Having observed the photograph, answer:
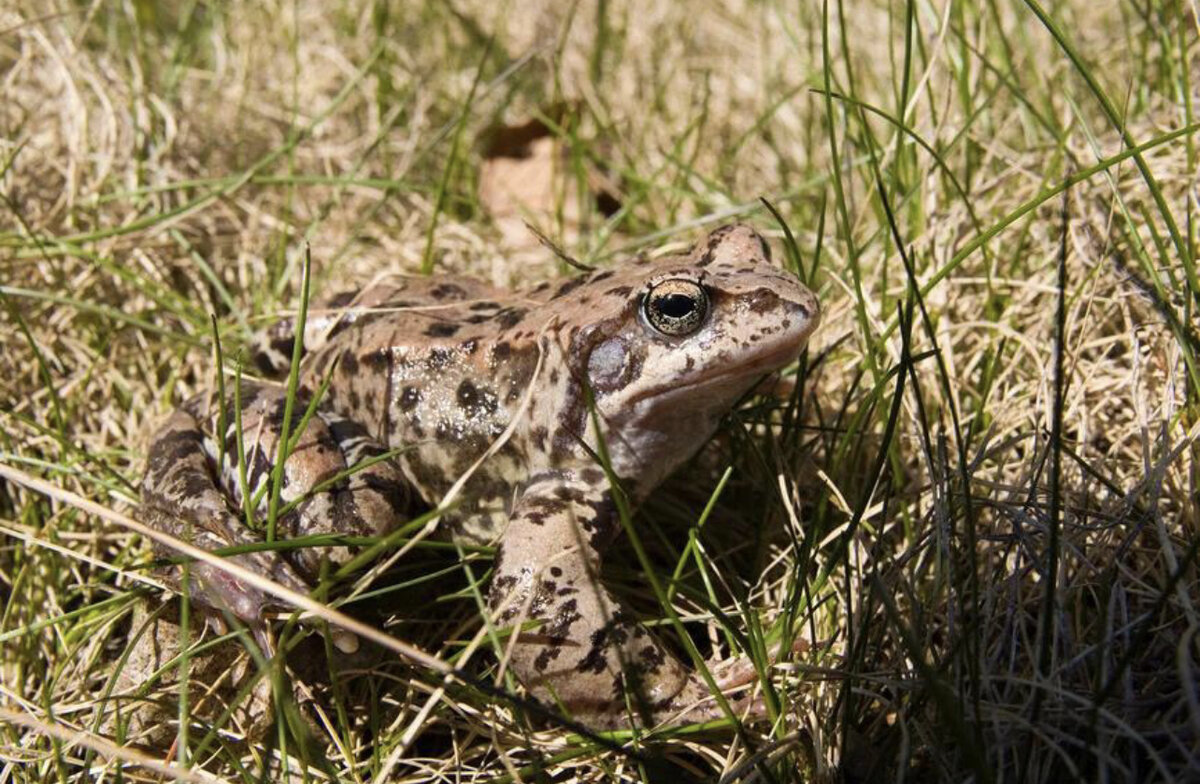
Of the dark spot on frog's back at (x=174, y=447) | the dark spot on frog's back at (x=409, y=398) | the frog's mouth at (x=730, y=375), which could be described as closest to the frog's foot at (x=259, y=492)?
the dark spot on frog's back at (x=174, y=447)

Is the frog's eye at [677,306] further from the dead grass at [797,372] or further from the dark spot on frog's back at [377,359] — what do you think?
the dark spot on frog's back at [377,359]

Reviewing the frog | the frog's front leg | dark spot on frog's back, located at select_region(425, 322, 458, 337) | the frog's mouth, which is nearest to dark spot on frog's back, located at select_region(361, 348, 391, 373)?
the frog

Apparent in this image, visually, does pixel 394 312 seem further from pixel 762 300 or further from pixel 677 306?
pixel 762 300

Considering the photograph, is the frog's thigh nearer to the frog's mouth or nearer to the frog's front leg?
the frog's front leg

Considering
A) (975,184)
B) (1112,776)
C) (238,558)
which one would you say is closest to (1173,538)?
(1112,776)

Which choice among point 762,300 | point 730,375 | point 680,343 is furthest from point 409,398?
point 762,300

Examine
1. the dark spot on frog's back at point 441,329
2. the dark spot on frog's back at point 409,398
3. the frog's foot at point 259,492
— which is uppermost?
the dark spot on frog's back at point 441,329

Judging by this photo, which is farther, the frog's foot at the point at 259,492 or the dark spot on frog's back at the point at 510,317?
the dark spot on frog's back at the point at 510,317
